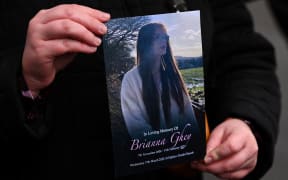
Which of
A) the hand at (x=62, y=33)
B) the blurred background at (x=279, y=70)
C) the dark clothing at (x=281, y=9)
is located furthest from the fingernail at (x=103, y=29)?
the blurred background at (x=279, y=70)

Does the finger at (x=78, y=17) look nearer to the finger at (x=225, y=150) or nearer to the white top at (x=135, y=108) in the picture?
the white top at (x=135, y=108)

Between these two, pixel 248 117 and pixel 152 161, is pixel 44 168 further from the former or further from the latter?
pixel 248 117

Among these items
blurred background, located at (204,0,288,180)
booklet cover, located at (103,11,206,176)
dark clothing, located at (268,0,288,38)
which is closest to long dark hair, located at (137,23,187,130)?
booklet cover, located at (103,11,206,176)

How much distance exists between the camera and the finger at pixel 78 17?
0.61 m

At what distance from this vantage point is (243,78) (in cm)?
87

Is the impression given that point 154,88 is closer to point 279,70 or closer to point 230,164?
point 230,164

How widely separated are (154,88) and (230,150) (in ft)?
0.59

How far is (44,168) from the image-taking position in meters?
0.79

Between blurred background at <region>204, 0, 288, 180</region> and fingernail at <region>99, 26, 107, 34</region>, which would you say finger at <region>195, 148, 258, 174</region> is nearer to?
A: fingernail at <region>99, 26, 107, 34</region>

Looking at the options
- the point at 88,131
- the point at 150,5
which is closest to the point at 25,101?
the point at 88,131

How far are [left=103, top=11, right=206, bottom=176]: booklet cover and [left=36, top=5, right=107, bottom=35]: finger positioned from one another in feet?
0.07

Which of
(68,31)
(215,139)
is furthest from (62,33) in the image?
(215,139)

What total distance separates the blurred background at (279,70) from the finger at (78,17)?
1444mm

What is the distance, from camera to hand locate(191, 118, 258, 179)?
2.43ft
